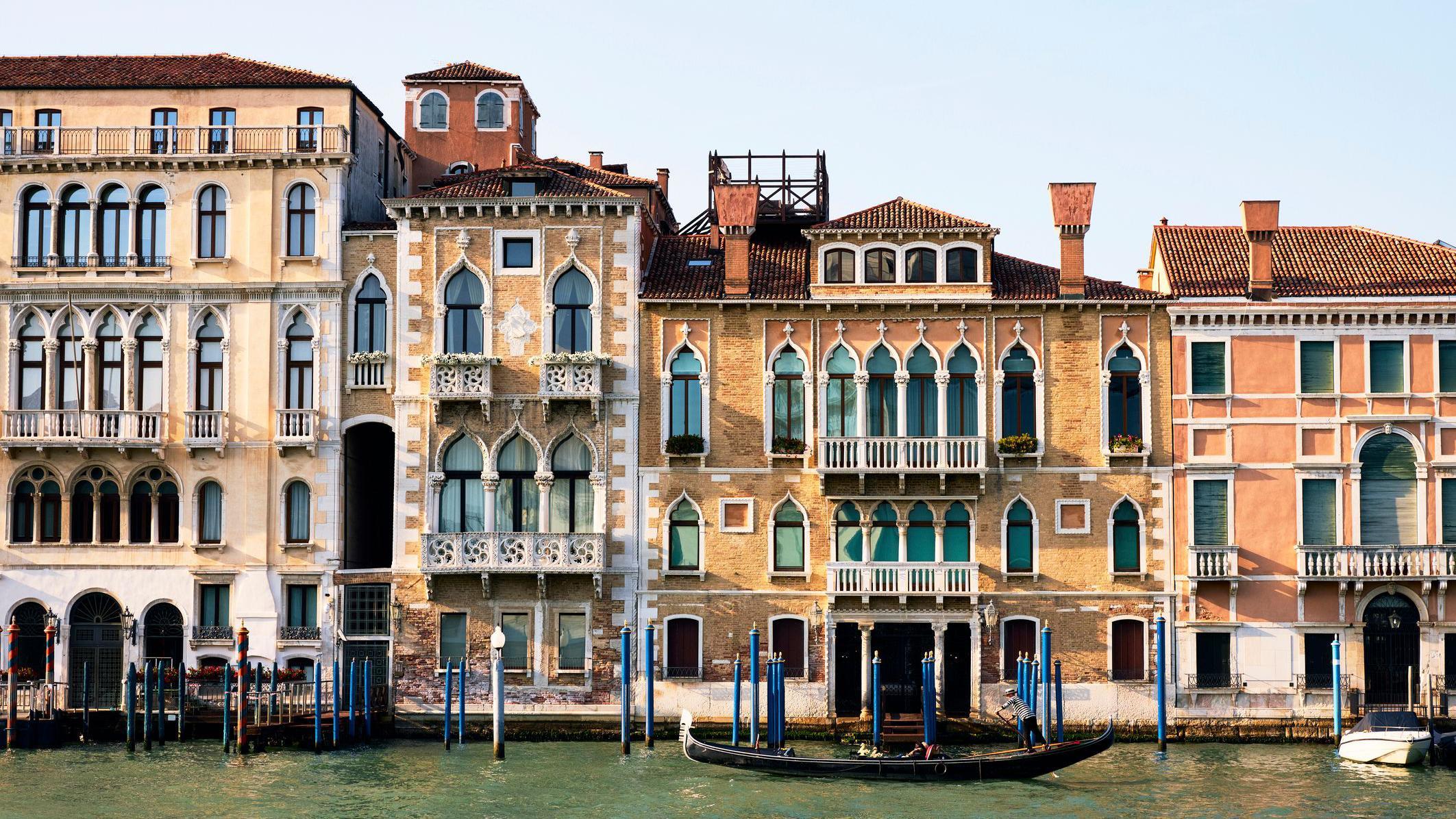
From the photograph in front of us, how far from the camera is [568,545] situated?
3716 centimetres

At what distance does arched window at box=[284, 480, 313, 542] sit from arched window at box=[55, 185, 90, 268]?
609cm

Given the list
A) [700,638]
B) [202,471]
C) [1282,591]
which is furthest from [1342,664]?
[202,471]

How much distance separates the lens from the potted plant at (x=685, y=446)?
123ft

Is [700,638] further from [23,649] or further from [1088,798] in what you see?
[23,649]

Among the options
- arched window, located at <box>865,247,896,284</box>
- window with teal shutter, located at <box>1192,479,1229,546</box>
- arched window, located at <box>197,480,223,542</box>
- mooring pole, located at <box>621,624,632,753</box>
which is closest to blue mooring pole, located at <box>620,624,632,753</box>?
mooring pole, located at <box>621,624,632,753</box>

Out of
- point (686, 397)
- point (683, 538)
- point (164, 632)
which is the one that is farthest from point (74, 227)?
point (683, 538)

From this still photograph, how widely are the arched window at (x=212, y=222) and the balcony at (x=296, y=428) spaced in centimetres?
348

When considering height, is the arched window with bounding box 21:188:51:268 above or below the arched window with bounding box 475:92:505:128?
below

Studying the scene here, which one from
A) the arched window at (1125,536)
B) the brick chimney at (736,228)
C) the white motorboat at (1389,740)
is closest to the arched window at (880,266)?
the brick chimney at (736,228)

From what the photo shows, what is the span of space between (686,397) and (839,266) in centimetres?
387

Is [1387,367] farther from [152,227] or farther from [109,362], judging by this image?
[109,362]

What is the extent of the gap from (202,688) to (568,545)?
23.8 feet

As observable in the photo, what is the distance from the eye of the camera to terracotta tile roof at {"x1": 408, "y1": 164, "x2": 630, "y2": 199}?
37875mm

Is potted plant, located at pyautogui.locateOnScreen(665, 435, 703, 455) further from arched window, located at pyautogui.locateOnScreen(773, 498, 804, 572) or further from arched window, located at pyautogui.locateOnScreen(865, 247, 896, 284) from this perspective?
arched window, located at pyautogui.locateOnScreen(865, 247, 896, 284)
